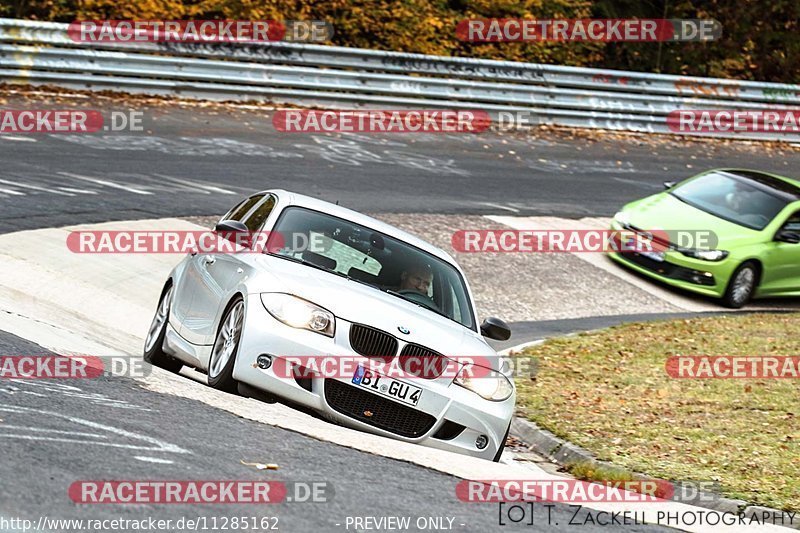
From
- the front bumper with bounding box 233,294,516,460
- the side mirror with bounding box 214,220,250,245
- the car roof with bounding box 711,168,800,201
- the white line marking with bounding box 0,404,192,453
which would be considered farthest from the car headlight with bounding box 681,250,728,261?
the white line marking with bounding box 0,404,192,453

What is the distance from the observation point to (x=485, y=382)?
8312 mm

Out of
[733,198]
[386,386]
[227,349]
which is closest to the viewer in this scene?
[386,386]

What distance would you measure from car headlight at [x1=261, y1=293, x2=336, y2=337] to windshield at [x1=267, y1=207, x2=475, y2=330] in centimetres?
84

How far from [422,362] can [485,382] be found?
19.8 inches

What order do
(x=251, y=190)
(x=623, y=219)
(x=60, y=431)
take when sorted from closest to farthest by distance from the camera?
(x=60, y=431), (x=251, y=190), (x=623, y=219)

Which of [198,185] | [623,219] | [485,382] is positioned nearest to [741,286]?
[623,219]

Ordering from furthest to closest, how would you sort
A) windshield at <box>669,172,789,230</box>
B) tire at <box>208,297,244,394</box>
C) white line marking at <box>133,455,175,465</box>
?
windshield at <box>669,172,789,230</box>
tire at <box>208,297,244,394</box>
white line marking at <box>133,455,175,465</box>

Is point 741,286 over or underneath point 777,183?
underneath

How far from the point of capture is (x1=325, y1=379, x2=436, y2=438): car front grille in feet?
26.0

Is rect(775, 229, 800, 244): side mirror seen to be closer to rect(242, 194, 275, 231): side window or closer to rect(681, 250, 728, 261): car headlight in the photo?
rect(681, 250, 728, 261): car headlight

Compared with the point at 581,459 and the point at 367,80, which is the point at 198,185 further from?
the point at 581,459

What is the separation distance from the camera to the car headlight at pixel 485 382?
8.22 m

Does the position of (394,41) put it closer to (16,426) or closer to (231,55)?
(231,55)

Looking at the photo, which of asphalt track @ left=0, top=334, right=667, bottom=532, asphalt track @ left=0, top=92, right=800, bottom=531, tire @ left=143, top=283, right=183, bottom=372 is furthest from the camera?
tire @ left=143, top=283, right=183, bottom=372
